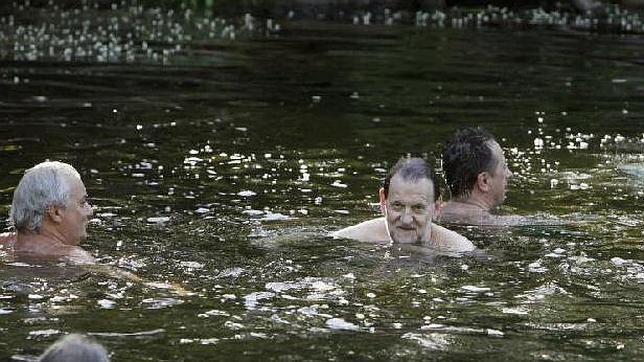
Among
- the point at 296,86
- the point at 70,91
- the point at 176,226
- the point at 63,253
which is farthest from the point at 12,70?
the point at 63,253

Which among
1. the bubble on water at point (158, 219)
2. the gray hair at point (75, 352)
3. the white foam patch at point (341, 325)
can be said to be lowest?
the bubble on water at point (158, 219)

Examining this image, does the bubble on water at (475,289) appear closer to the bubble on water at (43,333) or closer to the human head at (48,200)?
the human head at (48,200)

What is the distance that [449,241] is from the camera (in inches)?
426

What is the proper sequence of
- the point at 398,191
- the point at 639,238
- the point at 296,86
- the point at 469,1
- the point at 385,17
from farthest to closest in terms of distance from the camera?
the point at 469,1
the point at 385,17
the point at 296,86
the point at 639,238
the point at 398,191

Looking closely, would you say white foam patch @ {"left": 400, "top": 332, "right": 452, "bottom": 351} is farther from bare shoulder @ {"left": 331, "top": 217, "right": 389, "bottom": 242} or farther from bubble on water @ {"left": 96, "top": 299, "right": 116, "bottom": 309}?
bare shoulder @ {"left": 331, "top": 217, "right": 389, "bottom": 242}

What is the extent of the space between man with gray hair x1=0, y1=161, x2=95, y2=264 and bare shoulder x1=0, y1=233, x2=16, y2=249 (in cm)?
6

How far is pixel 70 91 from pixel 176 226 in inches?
361

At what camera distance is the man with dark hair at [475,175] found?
40.3 ft

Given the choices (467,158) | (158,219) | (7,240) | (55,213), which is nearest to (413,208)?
(467,158)

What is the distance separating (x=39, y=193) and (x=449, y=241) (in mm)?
3146

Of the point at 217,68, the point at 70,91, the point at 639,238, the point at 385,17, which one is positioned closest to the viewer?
the point at 639,238

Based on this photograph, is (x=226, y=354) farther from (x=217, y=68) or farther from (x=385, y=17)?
(x=385, y=17)

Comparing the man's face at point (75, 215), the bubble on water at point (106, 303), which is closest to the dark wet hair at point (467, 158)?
the man's face at point (75, 215)

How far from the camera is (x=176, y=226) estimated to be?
1166cm
